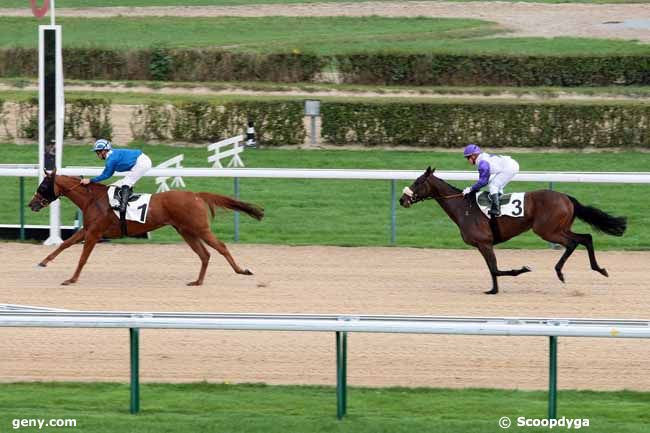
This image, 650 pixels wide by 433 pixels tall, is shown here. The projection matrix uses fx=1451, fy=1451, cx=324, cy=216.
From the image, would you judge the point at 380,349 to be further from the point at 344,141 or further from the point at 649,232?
the point at 344,141

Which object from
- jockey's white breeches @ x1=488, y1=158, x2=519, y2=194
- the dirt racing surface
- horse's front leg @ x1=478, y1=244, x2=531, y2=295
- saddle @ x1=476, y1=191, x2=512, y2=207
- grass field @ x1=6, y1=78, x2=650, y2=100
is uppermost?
grass field @ x1=6, y1=78, x2=650, y2=100

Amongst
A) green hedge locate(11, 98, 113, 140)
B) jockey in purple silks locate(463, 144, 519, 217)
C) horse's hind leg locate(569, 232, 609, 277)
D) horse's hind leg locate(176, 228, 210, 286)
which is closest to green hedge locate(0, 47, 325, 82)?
green hedge locate(11, 98, 113, 140)

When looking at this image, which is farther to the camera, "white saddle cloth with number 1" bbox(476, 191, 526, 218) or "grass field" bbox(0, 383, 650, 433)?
"white saddle cloth with number 1" bbox(476, 191, 526, 218)

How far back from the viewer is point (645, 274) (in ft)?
38.8

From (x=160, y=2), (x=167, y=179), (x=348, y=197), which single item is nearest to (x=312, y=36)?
(x=160, y=2)

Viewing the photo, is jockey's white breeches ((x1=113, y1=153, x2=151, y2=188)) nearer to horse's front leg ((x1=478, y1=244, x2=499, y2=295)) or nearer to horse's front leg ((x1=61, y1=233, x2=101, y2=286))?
horse's front leg ((x1=61, y1=233, x2=101, y2=286))

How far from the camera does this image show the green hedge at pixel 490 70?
23.6 meters

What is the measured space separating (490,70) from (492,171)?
13.0m

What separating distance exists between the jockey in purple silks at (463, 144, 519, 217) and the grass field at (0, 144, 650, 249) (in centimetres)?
211

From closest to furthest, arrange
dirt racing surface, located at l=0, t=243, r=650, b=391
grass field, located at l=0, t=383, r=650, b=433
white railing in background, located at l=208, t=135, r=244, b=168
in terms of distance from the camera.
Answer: grass field, located at l=0, t=383, r=650, b=433, dirt racing surface, located at l=0, t=243, r=650, b=391, white railing in background, located at l=208, t=135, r=244, b=168

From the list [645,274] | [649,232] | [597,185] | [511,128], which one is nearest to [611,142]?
[511,128]

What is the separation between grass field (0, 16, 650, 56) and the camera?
2592cm

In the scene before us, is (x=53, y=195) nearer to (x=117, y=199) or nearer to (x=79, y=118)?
(x=117, y=199)

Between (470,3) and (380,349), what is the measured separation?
2605 cm
